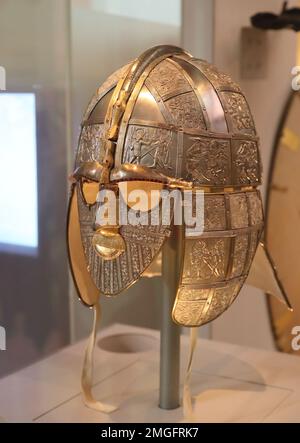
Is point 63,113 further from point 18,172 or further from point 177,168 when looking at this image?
point 177,168

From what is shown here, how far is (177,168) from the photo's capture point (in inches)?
40.6

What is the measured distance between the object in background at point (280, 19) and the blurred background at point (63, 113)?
27mm

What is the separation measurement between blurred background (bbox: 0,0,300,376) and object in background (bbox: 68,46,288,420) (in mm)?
390

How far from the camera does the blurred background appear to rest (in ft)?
4.80

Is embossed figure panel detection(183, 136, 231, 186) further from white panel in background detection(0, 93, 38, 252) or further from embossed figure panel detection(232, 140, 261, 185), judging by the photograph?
white panel in background detection(0, 93, 38, 252)

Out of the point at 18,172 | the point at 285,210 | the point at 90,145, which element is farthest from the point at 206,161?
the point at 285,210

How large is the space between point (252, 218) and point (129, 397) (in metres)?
0.44

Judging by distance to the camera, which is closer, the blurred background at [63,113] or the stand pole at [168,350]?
the stand pole at [168,350]

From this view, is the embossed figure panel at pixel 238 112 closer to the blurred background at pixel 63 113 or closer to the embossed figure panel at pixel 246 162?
the embossed figure panel at pixel 246 162

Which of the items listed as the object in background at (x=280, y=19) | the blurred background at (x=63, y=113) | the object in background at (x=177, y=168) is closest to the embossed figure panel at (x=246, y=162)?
the object in background at (x=177, y=168)

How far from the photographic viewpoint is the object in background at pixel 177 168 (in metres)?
1.03

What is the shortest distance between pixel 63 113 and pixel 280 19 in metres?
0.65
